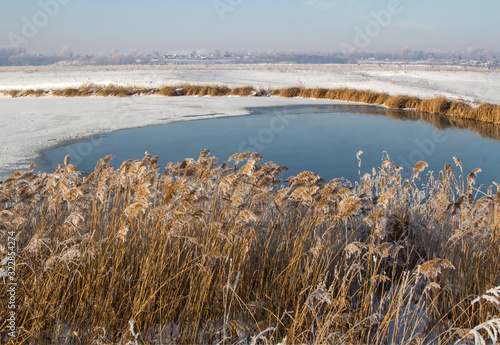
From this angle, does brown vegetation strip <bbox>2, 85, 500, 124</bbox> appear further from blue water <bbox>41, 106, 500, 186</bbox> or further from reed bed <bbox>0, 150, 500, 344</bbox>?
reed bed <bbox>0, 150, 500, 344</bbox>

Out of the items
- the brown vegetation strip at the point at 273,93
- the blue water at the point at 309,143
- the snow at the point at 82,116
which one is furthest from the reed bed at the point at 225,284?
the brown vegetation strip at the point at 273,93

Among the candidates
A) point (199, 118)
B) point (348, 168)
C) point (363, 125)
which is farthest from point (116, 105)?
point (348, 168)

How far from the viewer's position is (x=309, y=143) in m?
10.5

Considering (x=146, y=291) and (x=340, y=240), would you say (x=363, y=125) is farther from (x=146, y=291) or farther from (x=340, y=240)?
(x=146, y=291)

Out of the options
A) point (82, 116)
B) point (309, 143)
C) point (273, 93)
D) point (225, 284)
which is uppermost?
point (273, 93)

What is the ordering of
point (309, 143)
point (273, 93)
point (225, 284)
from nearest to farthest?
1. point (225, 284)
2. point (309, 143)
3. point (273, 93)

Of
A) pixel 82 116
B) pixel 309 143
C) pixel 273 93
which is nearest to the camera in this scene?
pixel 309 143

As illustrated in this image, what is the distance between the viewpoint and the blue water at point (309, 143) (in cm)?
840

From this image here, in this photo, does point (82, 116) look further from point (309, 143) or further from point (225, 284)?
point (225, 284)

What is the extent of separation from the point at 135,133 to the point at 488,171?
350 inches

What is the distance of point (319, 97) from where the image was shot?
19328 mm

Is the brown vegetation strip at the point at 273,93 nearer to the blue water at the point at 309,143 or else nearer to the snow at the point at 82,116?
the snow at the point at 82,116

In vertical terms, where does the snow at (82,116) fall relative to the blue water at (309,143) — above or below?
above

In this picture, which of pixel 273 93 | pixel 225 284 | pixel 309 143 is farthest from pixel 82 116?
pixel 225 284
